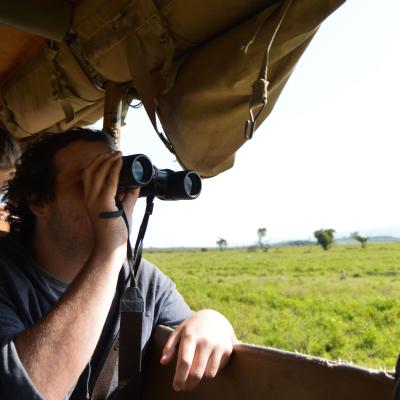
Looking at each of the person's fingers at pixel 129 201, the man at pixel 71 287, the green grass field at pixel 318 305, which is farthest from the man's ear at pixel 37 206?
the green grass field at pixel 318 305

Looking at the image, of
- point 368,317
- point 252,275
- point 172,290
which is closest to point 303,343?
point 368,317

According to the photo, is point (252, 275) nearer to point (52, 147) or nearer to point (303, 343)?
point (303, 343)

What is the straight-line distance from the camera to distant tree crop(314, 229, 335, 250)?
157 feet

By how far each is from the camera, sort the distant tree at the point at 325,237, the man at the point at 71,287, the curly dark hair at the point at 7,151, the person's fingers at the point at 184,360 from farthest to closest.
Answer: the distant tree at the point at 325,237, the curly dark hair at the point at 7,151, the person's fingers at the point at 184,360, the man at the point at 71,287

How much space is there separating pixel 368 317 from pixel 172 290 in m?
18.0

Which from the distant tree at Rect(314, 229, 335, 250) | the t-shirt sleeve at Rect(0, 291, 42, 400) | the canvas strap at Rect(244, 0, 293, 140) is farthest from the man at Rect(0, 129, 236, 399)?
the distant tree at Rect(314, 229, 335, 250)

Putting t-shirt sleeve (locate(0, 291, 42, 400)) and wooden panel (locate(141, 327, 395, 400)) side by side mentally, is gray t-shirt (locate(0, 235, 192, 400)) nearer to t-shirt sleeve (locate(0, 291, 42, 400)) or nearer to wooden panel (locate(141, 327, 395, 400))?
t-shirt sleeve (locate(0, 291, 42, 400))

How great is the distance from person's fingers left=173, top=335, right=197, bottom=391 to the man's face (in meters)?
0.36

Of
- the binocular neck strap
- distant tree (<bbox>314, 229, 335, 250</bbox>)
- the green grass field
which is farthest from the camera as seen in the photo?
distant tree (<bbox>314, 229, 335, 250</bbox>)

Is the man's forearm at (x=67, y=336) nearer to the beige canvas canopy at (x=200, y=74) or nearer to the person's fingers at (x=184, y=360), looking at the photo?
the person's fingers at (x=184, y=360)

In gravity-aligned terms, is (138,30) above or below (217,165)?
above

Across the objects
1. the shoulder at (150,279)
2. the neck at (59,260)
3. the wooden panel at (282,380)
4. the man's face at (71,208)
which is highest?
the man's face at (71,208)

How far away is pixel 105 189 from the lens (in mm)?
1086

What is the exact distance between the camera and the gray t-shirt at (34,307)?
87 centimetres
